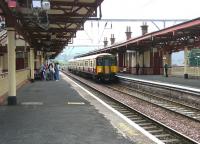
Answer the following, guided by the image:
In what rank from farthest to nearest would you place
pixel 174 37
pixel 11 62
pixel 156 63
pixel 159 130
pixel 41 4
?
pixel 156 63 → pixel 174 37 → pixel 11 62 → pixel 41 4 → pixel 159 130

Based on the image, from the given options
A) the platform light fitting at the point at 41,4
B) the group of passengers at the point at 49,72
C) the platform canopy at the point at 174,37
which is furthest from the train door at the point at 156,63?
the platform light fitting at the point at 41,4

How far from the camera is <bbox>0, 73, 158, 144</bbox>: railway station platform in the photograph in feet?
31.4

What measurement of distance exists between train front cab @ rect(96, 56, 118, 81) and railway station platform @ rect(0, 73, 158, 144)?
19.5 metres

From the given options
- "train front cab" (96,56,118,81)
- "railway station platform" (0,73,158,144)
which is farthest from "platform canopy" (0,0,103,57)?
"train front cab" (96,56,118,81)

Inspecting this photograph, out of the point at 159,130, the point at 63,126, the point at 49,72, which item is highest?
the point at 49,72

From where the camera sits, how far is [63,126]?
11438mm

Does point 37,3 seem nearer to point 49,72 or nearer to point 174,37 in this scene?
point 174,37

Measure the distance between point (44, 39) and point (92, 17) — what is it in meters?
17.3

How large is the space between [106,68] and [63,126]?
25037 mm

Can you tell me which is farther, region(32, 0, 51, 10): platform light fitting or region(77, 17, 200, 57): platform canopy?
region(77, 17, 200, 57): platform canopy

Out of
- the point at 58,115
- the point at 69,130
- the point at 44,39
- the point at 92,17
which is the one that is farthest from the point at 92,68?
the point at 69,130

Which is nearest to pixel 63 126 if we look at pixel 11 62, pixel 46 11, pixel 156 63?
pixel 11 62

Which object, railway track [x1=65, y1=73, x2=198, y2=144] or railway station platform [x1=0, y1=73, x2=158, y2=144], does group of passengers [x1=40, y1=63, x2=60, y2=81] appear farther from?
railway track [x1=65, y1=73, x2=198, y2=144]

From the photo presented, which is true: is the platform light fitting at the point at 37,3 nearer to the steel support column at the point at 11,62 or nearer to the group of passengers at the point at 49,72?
the steel support column at the point at 11,62
